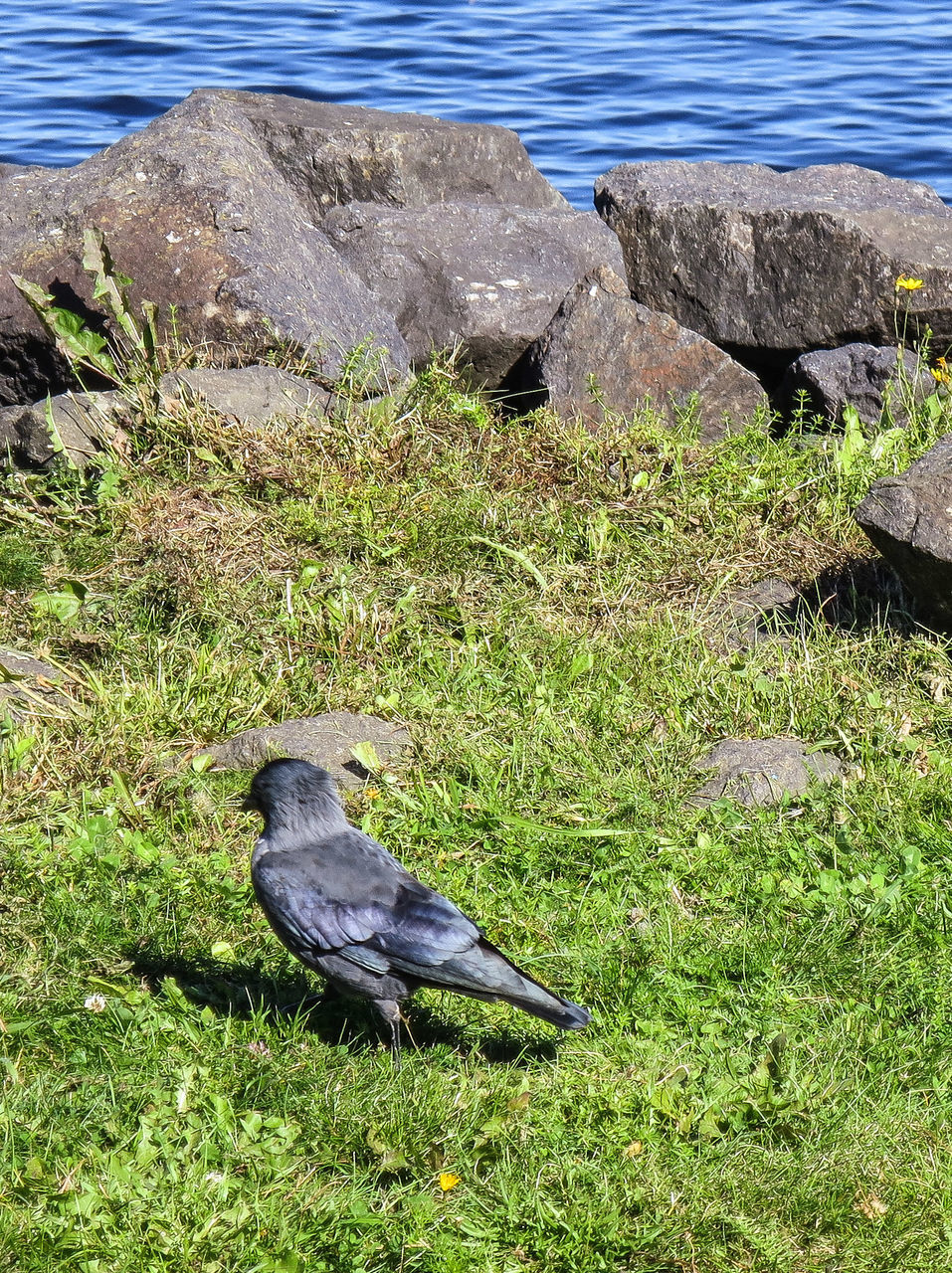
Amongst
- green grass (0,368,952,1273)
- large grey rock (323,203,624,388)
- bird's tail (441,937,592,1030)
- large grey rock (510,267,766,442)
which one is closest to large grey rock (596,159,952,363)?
large grey rock (323,203,624,388)

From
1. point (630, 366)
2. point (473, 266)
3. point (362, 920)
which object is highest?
point (473, 266)

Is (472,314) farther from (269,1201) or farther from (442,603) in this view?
(269,1201)

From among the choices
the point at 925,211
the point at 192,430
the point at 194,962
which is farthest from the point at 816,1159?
the point at 925,211

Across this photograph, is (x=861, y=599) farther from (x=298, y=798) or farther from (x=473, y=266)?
(x=473, y=266)

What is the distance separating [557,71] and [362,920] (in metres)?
14.5

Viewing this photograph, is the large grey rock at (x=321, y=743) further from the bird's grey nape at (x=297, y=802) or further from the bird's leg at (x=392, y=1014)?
the bird's leg at (x=392, y=1014)

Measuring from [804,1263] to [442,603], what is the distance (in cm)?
313

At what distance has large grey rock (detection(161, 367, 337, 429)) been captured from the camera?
6.37 metres

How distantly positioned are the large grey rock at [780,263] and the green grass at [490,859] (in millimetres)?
1107

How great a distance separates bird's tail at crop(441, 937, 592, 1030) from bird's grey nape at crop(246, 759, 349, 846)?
55 centimetres

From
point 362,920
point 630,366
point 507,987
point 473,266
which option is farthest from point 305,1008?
point 473,266

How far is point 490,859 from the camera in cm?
441

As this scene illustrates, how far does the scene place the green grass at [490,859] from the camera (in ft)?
10.3

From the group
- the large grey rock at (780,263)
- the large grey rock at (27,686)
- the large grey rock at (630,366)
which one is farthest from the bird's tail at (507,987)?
the large grey rock at (780,263)
